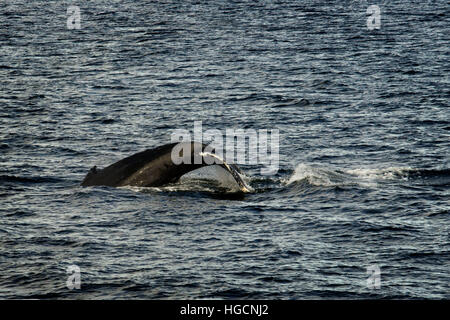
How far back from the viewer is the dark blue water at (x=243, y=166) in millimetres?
14992

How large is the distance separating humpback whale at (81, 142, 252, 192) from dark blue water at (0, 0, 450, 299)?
274 mm

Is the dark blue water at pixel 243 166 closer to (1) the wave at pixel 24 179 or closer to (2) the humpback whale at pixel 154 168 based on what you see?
(1) the wave at pixel 24 179

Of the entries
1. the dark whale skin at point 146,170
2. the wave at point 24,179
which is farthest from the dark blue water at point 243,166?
the dark whale skin at point 146,170

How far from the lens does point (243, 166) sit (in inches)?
917

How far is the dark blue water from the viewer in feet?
49.2

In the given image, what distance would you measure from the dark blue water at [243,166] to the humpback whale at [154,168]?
274 millimetres

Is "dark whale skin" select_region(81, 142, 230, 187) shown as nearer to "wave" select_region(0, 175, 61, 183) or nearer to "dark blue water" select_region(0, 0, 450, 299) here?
"dark blue water" select_region(0, 0, 450, 299)

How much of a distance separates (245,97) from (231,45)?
13607 millimetres

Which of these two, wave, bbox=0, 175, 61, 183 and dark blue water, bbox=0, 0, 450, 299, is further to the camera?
wave, bbox=0, 175, 61, 183

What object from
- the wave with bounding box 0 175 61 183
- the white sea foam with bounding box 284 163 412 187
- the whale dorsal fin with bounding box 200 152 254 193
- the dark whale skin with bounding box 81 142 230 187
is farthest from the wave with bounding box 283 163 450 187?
the wave with bounding box 0 175 61 183

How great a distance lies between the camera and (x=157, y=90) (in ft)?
119

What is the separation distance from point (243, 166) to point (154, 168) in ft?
17.7

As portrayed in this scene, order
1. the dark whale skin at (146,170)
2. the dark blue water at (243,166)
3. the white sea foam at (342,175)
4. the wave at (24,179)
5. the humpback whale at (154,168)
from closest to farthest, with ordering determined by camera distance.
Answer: the dark blue water at (243,166) → the humpback whale at (154,168) → the dark whale skin at (146,170) → the white sea foam at (342,175) → the wave at (24,179)
